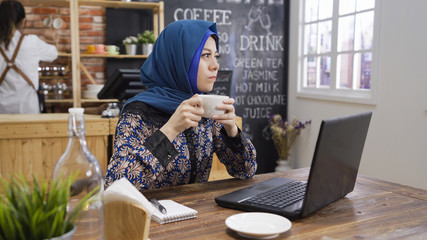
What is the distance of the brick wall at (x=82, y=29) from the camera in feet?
14.0

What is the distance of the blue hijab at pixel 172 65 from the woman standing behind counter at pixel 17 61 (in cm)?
221

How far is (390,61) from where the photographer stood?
3529 mm

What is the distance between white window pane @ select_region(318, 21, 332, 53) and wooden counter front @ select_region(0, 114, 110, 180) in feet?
8.44

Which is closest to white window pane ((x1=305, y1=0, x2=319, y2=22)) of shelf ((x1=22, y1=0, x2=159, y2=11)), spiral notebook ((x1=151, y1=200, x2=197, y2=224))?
shelf ((x1=22, y1=0, x2=159, y2=11))

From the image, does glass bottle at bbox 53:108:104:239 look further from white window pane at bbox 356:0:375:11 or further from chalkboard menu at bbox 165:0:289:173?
chalkboard menu at bbox 165:0:289:173

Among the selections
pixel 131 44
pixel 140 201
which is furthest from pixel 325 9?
pixel 140 201

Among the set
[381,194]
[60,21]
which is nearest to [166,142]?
[381,194]

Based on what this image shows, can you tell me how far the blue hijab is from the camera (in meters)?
1.73

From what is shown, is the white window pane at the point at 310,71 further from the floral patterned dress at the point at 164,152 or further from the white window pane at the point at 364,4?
the floral patterned dress at the point at 164,152

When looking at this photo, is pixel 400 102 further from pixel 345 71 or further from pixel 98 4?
pixel 98 4

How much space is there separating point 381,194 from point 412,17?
7.74ft

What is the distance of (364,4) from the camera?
388 cm

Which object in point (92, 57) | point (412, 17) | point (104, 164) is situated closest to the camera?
point (104, 164)

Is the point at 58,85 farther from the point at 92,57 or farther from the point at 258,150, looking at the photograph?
the point at 258,150
